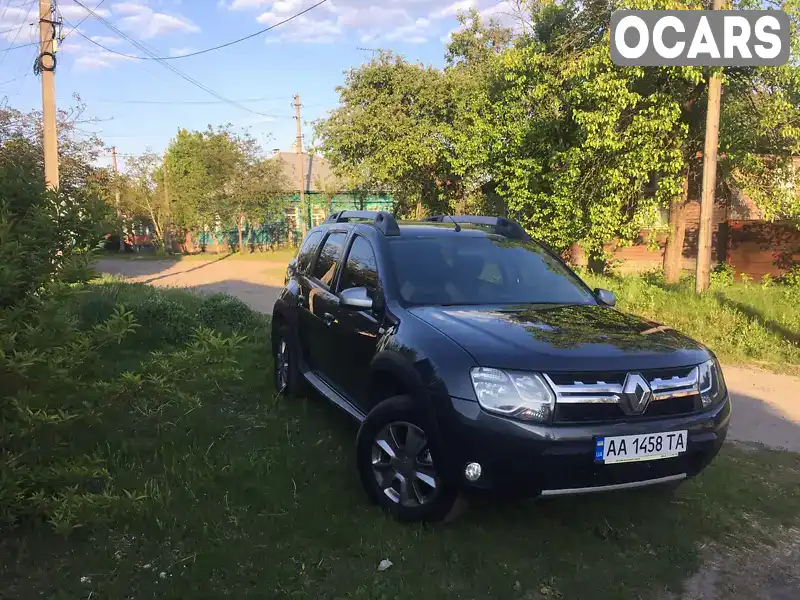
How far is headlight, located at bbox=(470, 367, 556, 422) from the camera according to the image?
299 centimetres

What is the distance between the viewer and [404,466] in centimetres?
345

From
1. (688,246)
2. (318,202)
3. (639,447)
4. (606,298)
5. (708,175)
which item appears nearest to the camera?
(639,447)

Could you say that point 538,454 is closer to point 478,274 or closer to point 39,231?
point 478,274

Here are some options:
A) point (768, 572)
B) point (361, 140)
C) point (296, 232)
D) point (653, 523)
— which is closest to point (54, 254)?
point (653, 523)

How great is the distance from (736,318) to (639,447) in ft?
23.1

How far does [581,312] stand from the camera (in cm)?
402

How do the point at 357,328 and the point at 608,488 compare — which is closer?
the point at 608,488

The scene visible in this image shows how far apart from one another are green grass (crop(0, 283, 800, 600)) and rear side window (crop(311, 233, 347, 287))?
1361 mm

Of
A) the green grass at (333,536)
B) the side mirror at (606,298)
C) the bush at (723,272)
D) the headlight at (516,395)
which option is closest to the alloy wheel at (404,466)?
the green grass at (333,536)

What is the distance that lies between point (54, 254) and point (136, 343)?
15.7 feet

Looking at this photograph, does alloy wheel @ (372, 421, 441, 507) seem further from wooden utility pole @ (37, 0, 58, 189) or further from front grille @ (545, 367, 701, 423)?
wooden utility pole @ (37, 0, 58, 189)

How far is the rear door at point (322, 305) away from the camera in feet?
15.9

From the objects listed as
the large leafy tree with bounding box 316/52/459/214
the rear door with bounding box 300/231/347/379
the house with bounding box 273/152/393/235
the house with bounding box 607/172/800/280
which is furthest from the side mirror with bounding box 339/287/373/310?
the house with bounding box 273/152/393/235

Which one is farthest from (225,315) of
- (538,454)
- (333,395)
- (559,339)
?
(538,454)
